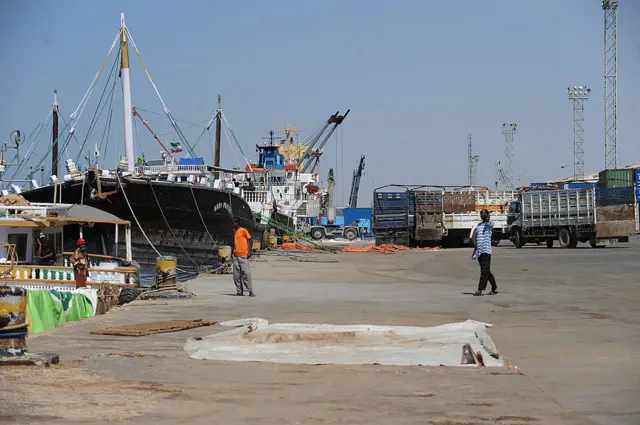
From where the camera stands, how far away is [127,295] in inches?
693

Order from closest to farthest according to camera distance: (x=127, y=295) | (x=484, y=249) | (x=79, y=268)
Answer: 1. (x=484, y=249)
2. (x=127, y=295)
3. (x=79, y=268)

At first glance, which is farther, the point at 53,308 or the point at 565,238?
the point at 565,238

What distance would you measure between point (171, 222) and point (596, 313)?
88.7 feet

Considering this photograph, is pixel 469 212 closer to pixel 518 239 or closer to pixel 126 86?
pixel 518 239

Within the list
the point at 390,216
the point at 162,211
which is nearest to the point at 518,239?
the point at 390,216

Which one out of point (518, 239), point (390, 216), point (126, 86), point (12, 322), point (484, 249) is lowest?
point (518, 239)

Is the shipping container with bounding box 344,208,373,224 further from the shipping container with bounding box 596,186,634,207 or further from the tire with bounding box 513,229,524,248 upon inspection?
the tire with bounding box 513,229,524,248

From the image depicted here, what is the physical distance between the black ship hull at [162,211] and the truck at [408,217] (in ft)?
47.4

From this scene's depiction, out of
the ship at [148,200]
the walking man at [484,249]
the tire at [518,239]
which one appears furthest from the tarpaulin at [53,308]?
the tire at [518,239]

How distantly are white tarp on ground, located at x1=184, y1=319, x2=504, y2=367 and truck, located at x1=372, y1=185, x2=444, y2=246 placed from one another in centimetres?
3978

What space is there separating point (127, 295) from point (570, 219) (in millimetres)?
28318

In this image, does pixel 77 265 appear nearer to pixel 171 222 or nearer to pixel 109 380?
pixel 109 380

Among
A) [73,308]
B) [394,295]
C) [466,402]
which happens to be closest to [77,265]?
[73,308]

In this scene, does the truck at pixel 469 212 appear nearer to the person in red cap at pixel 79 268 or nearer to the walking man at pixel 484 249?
the walking man at pixel 484 249
